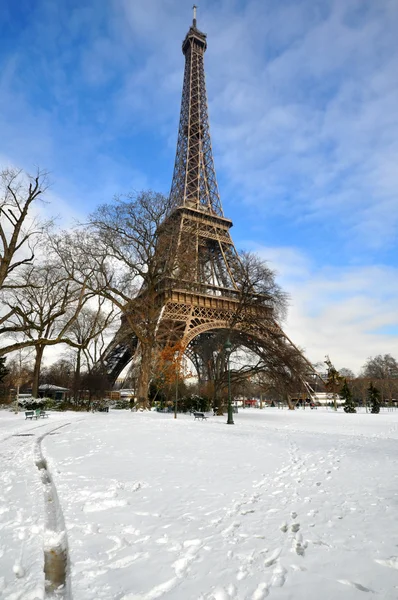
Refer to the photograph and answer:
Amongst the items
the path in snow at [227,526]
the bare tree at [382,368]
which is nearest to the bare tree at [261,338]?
the path in snow at [227,526]

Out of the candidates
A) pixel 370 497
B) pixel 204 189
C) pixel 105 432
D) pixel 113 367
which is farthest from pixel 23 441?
pixel 204 189

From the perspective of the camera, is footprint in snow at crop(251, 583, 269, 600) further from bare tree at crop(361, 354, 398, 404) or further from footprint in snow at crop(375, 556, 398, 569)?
bare tree at crop(361, 354, 398, 404)

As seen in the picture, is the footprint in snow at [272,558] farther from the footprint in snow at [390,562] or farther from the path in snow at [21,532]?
the path in snow at [21,532]

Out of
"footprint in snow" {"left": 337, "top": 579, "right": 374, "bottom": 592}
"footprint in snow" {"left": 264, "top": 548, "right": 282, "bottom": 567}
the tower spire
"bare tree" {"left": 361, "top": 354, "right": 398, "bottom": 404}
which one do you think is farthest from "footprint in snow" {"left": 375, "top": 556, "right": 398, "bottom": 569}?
"bare tree" {"left": 361, "top": 354, "right": 398, "bottom": 404}

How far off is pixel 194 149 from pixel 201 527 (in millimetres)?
52367

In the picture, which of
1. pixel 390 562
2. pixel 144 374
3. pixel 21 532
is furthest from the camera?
pixel 144 374

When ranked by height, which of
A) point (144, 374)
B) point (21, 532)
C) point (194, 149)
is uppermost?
point (194, 149)

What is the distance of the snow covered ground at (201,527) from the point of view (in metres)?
2.53

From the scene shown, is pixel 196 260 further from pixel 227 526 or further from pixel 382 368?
pixel 382 368

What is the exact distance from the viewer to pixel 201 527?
3.59 meters

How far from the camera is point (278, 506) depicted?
433cm

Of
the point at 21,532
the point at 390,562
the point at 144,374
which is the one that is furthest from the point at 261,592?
the point at 144,374

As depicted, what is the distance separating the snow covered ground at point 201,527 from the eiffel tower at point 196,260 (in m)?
16.7

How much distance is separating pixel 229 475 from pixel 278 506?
1668mm
